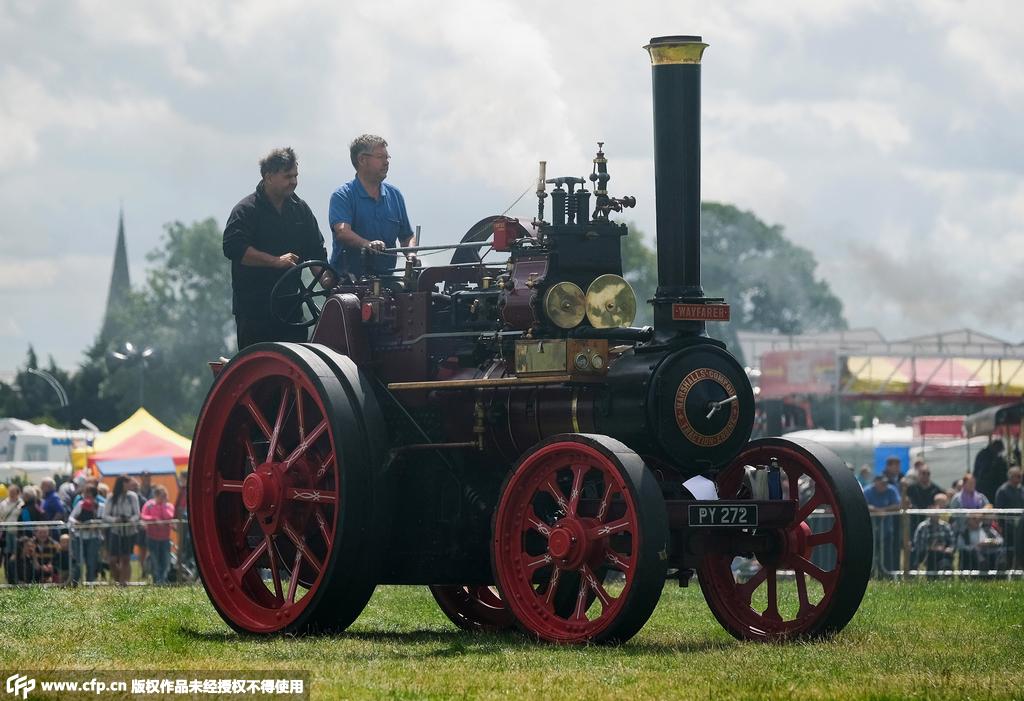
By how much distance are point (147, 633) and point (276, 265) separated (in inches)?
96.7

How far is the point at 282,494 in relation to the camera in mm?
10703

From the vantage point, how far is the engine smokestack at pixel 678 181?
32.4ft

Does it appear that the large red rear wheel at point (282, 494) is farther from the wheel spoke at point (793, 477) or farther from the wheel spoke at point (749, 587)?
the wheel spoke at point (793, 477)

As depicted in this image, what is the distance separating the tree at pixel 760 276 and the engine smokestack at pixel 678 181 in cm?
8478

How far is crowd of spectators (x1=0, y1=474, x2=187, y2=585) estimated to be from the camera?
1938 centimetres

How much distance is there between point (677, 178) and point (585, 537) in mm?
2029

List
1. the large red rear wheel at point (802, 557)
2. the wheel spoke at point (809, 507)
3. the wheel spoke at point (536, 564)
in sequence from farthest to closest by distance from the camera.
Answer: the wheel spoke at point (809, 507)
the large red rear wheel at point (802, 557)
the wheel spoke at point (536, 564)

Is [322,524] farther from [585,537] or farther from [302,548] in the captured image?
[585,537]

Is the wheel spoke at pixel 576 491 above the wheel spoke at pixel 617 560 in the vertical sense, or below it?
above

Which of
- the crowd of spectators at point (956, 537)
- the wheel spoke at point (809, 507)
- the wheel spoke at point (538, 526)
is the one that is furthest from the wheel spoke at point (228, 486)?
the crowd of spectators at point (956, 537)

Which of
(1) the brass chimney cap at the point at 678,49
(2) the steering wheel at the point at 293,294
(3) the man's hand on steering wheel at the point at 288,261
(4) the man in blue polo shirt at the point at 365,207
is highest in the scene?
(1) the brass chimney cap at the point at 678,49

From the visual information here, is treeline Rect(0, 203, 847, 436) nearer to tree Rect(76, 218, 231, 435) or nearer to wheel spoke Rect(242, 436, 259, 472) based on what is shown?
tree Rect(76, 218, 231, 435)

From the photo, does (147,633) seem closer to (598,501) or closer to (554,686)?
(598,501)

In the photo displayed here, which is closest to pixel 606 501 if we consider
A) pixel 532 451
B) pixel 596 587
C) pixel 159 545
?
pixel 596 587
